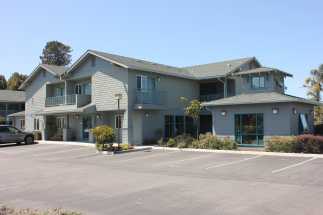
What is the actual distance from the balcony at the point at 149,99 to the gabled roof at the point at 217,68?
529 cm

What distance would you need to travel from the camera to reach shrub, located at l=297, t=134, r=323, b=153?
65.5 feet

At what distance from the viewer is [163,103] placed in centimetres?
3011

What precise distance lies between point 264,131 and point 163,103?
929 centimetres

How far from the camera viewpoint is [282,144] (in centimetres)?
2105

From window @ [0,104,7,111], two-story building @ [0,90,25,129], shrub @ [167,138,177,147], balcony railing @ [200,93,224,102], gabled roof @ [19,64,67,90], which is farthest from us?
window @ [0,104,7,111]

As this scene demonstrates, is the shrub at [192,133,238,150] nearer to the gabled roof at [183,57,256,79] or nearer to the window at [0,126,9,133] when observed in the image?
the gabled roof at [183,57,256,79]

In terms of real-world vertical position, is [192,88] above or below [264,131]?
above

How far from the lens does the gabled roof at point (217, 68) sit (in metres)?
31.9

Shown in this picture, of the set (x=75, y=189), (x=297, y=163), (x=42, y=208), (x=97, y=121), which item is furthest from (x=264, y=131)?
(x=42, y=208)

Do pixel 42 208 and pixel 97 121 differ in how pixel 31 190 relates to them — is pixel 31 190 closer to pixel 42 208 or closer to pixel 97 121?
pixel 42 208

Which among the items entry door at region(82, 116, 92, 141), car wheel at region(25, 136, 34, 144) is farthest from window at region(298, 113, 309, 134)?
car wheel at region(25, 136, 34, 144)

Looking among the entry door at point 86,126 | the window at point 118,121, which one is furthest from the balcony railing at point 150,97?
the entry door at point 86,126

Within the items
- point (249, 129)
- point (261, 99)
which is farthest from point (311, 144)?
point (249, 129)

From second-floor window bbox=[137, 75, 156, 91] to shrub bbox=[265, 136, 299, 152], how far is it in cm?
1113
